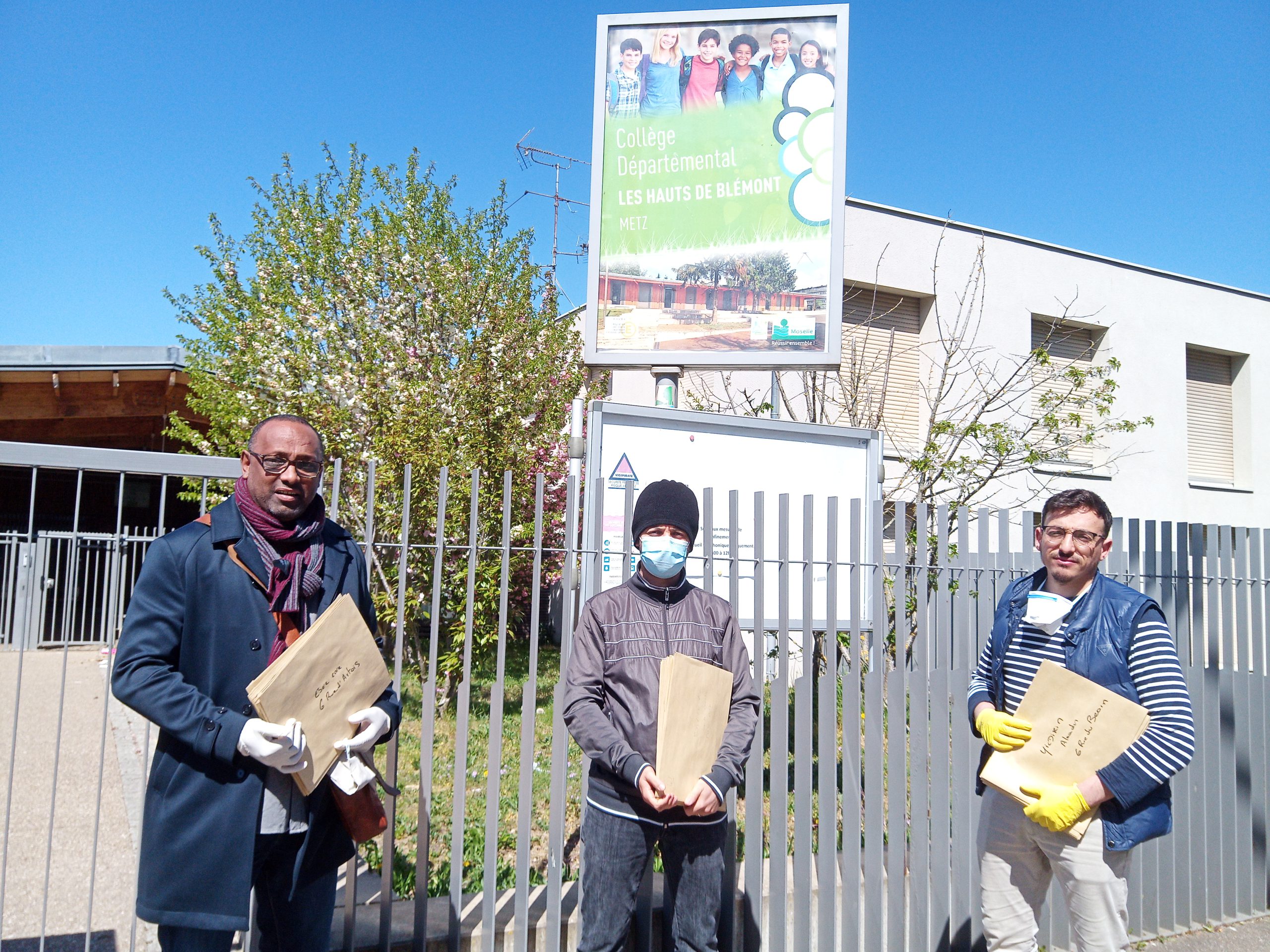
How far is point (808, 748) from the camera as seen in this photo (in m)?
3.68

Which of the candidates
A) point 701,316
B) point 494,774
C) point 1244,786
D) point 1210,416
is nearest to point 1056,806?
point 494,774

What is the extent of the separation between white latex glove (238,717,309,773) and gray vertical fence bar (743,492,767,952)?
5.66ft

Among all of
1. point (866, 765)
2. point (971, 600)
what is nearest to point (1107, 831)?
point (866, 765)

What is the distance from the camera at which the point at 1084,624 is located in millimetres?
2865

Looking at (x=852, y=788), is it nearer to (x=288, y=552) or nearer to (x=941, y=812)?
(x=941, y=812)

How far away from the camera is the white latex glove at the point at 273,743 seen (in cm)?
218

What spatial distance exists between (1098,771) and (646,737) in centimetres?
142

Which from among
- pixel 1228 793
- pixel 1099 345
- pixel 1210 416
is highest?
pixel 1099 345

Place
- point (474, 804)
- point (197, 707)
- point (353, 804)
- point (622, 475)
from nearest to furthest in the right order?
point (197, 707)
point (353, 804)
point (622, 475)
point (474, 804)

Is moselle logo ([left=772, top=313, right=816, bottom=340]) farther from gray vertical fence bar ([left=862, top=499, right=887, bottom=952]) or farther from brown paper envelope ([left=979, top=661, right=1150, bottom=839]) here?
brown paper envelope ([left=979, top=661, right=1150, bottom=839])

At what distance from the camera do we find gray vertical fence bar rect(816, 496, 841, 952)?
3.65 m

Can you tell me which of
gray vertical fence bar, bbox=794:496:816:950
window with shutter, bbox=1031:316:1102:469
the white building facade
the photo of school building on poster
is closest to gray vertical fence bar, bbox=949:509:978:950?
gray vertical fence bar, bbox=794:496:816:950

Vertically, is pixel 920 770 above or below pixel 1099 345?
below

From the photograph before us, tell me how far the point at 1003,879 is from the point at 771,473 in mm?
2311
